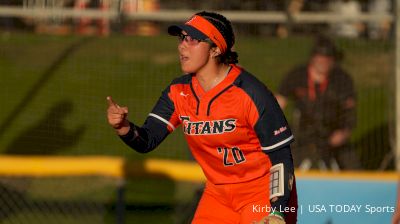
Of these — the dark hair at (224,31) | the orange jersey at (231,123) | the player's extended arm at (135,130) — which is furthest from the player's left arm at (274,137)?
the player's extended arm at (135,130)

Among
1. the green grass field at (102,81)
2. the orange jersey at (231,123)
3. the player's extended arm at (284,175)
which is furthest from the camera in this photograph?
the green grass field at (102,81)

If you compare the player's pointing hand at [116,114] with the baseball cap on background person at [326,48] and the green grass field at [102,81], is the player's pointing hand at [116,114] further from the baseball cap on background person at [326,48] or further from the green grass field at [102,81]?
the baseball cap on background person at [326,48]

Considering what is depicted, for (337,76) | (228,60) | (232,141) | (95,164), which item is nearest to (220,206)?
(232,141)

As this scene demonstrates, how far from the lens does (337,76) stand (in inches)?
438

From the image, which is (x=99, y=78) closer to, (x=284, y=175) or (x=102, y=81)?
(x=102, y=81)

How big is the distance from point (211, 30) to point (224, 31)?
0.28 feet

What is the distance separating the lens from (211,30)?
5.52 meters

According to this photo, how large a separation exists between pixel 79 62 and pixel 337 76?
3134mm

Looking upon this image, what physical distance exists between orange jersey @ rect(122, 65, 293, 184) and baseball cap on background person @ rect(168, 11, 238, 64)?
5.9 inches

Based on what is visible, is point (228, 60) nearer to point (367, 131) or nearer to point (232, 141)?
point (232, 141)

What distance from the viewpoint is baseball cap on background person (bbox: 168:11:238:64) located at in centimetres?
550

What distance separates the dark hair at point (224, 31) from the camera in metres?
5.55

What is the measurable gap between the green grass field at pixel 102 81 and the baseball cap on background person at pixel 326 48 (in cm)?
41

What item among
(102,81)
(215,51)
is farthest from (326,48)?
(215,51)
